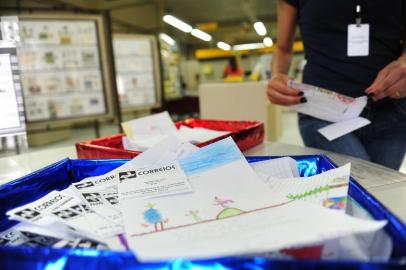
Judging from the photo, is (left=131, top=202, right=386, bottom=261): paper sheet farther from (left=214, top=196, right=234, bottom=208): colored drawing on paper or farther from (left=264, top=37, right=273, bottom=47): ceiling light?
(left=264, top=37, right=273, bottom=47): ceiling light

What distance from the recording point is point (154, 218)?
1.18 feet

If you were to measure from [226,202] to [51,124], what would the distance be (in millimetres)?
2633

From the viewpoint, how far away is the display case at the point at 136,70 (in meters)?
3.94

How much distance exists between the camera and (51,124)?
2.71 metres

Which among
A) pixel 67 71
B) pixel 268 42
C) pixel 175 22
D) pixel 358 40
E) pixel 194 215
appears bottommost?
pixel 194 215

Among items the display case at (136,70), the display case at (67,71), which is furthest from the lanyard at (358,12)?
the display case at (136,70)

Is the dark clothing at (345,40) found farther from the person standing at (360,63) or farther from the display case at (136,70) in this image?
the display case at (136,70)

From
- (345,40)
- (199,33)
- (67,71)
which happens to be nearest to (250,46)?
(199,33)

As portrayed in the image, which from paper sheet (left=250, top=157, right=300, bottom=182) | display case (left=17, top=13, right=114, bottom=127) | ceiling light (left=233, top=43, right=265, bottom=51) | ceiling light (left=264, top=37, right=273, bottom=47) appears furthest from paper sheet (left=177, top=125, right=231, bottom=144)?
ceiling light (left=233, top=43, right=265, bottom=51)

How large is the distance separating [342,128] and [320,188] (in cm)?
48

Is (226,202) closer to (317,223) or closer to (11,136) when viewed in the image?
(317,223)

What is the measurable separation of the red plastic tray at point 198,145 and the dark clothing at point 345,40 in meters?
0.25

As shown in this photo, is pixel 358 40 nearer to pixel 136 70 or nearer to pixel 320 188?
pixel 320 188

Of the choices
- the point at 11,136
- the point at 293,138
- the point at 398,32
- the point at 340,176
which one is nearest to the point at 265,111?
the point at 293,138
